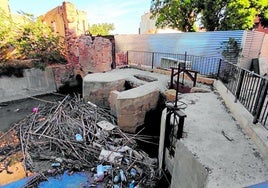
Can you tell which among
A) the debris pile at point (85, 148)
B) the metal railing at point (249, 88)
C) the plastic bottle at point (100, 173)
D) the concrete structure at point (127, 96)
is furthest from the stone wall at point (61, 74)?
the metal railing at point (249, 88)

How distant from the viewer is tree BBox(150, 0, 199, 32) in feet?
40.5

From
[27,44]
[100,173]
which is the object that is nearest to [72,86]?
[27,44]

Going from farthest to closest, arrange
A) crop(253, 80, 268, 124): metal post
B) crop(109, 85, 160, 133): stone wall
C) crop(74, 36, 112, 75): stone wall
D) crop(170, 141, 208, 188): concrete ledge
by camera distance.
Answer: crop(74, 36, 112, 75): stone wall → crop(109, 85, 160, 133): stone wall → crop(253, 80, 268, 124): metal post → crop(170, 141, 208, 188): concrete ledge

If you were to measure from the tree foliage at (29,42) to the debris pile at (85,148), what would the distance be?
6.45 m

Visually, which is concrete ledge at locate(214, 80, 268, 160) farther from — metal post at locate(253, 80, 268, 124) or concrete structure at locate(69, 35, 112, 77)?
concrete structure at locate(69, 35, 112, 77)

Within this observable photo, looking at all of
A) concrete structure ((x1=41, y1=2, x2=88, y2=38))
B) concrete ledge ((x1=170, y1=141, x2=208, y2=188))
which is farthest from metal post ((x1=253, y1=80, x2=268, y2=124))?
concrete structure ((x1=41, y1=2, x2=88, y2=38))

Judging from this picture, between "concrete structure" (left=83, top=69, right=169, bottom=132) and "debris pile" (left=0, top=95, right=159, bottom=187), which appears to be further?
"concrete structure" (left=83, top=69, right=169, bottom=132)

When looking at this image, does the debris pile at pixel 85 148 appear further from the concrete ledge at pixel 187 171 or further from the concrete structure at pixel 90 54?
the concrete structure at pixel 90 54

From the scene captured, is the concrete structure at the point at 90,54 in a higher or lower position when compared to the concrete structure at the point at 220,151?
higher

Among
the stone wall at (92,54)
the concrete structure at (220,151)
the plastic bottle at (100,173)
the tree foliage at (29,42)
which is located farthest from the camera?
the tree foliage at (29,42)

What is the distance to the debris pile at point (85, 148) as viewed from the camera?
16.1 ft

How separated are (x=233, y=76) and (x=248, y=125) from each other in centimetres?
242

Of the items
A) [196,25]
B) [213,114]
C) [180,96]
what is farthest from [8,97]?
[196,25]

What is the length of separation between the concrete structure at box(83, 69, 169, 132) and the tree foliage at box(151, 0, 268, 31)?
625 cm
